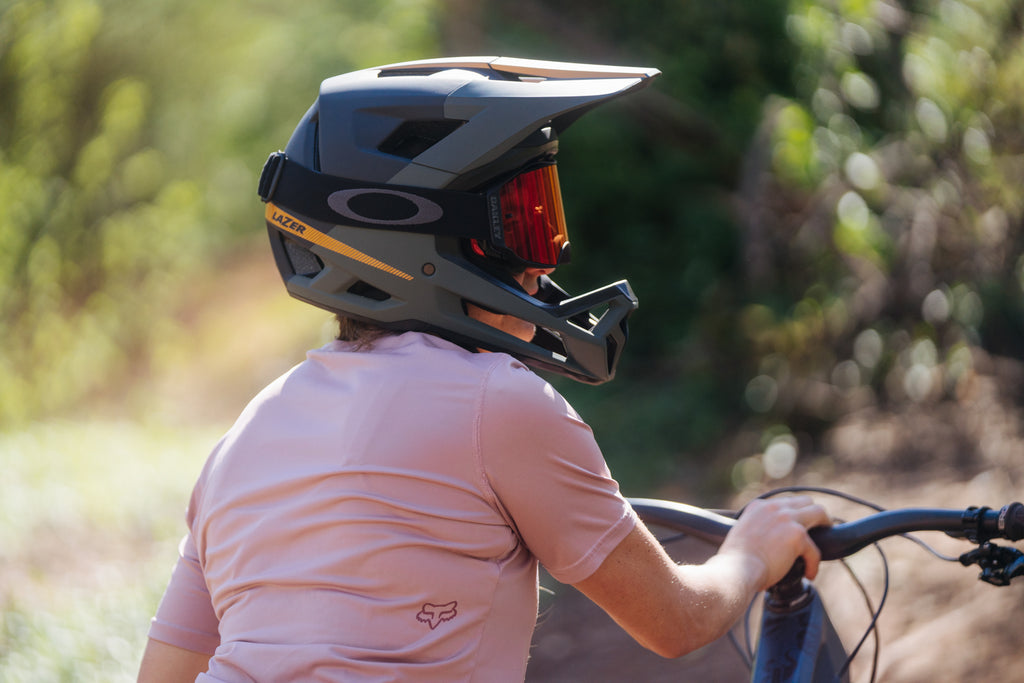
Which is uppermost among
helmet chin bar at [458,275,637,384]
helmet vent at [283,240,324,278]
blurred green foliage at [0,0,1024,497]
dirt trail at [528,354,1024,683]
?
helmet vent at [283,240,324,278]

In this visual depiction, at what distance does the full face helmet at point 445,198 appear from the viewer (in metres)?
1.97

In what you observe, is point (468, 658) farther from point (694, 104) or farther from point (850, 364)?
point (694, 104)

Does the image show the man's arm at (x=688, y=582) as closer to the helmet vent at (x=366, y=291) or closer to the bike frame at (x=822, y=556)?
the bike frame at (x=822, y=556)

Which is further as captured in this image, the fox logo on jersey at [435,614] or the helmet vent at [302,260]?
the helmet vent at [302,260]

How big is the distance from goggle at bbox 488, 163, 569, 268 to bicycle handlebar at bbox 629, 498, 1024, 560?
0.73 meters

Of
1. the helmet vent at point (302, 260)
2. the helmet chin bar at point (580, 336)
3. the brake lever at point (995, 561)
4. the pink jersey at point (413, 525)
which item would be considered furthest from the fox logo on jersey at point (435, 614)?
the brake lever at point (995, 561)

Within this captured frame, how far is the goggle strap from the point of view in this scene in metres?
1.98

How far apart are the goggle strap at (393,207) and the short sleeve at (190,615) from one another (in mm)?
744

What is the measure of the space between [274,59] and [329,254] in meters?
15.8

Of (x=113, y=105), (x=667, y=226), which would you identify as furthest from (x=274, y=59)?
(x=667, y=226)

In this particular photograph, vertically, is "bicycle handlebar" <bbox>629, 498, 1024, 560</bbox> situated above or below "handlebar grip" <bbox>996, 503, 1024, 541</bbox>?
below

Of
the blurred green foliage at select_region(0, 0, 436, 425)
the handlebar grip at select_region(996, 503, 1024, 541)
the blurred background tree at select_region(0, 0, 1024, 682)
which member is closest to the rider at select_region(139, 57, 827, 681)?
the handlebar grip at select_region(996, 503, 1024, 541)

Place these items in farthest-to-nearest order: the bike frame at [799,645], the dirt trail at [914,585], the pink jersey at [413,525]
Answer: the dirt trail at [914,585] < the bike frame at [799,645] < the pink jersey at [413,525]

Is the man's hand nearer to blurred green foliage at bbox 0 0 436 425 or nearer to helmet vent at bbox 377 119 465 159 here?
helmet vent at bbox 377 119 465 159
